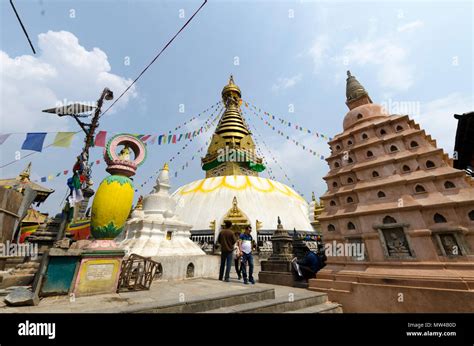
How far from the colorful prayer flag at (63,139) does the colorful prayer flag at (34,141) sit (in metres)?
0.50

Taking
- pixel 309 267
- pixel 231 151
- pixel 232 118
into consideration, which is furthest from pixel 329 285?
pixel 232 118

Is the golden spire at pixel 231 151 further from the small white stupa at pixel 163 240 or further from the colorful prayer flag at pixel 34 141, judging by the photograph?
the colorful prayer flag at pixel 34 141

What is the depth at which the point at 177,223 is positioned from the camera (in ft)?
32.2

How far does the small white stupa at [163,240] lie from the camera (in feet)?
26.6

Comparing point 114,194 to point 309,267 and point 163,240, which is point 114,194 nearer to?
point 163,240

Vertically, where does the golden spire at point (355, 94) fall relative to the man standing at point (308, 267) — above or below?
above

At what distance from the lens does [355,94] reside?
29.6 feet

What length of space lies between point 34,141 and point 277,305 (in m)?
11.5

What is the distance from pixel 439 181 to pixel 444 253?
1.91m

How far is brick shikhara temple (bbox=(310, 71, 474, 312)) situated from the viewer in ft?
16.3

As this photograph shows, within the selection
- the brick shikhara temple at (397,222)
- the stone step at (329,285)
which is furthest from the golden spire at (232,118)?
the stone step at (329,285)
